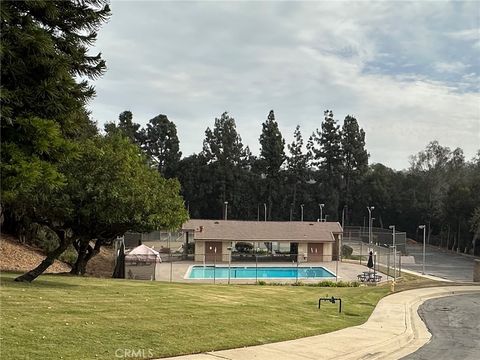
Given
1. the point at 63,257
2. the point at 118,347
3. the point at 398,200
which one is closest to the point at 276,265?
the point at 63,257

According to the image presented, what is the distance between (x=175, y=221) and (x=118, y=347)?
570 inches

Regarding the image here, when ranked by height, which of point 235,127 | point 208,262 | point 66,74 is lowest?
point 208,262

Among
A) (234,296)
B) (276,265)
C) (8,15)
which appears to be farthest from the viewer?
(276,265)

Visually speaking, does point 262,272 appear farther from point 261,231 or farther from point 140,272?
point 140,272

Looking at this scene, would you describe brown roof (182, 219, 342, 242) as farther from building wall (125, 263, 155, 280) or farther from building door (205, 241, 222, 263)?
building wall (125, 263, 155, 280)

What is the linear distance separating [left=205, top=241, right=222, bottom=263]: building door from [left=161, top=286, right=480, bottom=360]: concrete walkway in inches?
1247

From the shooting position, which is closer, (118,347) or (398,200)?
(118,347)

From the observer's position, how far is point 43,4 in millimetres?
9875

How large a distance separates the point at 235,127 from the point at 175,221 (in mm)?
79437

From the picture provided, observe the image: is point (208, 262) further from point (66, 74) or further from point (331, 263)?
point (66, 74)

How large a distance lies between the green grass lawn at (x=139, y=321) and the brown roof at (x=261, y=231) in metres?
33.0

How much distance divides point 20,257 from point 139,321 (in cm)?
2196

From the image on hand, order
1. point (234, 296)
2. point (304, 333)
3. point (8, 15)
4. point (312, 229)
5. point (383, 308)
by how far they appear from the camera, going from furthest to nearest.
Result: point (312, 229) → point (383, 308) → point (234, 296) → point (304, 333) → point (8, 15)

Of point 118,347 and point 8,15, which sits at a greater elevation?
point 8,15
